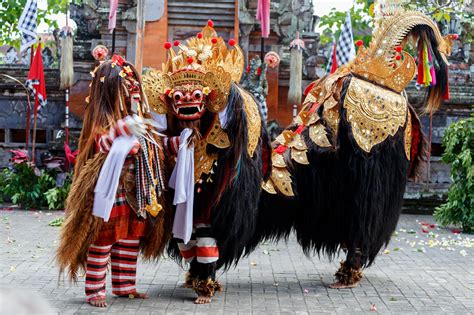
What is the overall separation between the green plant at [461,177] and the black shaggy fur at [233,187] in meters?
6.15

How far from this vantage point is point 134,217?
5984 millimetres

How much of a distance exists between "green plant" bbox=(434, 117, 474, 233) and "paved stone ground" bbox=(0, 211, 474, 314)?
1.38 metres

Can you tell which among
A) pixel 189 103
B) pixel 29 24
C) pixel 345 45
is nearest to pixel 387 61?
pixel 189 103

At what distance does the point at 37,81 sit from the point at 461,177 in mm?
7712

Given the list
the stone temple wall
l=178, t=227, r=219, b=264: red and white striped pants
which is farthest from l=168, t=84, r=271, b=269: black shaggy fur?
the stone temple wall

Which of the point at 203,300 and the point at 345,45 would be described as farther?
the point at 345,45

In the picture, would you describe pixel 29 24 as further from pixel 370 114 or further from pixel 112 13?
pixel 370 114

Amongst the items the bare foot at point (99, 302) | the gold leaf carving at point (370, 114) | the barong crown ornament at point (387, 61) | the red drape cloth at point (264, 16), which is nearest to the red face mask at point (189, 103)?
the gold leaf carving at point (370, 114)

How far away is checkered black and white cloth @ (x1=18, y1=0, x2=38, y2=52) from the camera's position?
46.0 feet

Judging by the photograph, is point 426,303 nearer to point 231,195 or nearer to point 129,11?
point 231,195

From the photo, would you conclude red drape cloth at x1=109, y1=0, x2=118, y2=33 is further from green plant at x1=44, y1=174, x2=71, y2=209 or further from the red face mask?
the red face mask

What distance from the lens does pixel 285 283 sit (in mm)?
7238

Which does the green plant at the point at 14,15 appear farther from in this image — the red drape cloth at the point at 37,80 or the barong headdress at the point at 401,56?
the barong headdress at the point at 401,56

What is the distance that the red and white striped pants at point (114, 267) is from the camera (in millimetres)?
5918
